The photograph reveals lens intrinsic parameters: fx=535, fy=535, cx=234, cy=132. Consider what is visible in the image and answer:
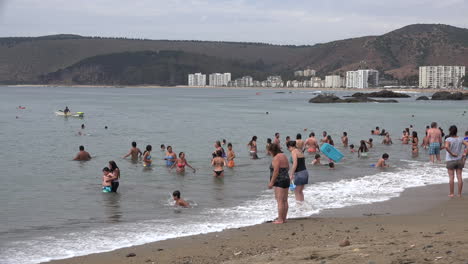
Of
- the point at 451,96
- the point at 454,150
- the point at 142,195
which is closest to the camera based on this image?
the point at 454,150

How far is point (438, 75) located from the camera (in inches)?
7751

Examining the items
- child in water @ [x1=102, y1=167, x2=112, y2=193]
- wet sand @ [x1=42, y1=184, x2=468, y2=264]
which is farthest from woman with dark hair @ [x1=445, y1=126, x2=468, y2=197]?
child in water @ [x1=102, y1=167, x2=112, y2=193]

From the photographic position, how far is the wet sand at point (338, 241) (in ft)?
19.5

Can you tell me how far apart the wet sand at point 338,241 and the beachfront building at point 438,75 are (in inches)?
7754

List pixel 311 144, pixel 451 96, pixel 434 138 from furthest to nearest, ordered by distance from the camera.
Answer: pixel 451 96
pixel 311 144
pixel 434 138

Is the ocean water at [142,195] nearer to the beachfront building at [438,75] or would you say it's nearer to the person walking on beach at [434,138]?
the person walking on beach at [434,138]

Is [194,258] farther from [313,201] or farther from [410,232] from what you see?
[313,201]

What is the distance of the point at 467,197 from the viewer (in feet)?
37.9

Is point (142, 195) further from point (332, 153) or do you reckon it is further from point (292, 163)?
point (332, 153)

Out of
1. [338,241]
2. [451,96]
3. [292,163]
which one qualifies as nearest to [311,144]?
[292,163]

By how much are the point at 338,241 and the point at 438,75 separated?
204393 millimetres

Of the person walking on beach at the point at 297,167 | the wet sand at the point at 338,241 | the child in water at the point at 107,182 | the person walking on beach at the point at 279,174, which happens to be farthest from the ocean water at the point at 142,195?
the person walking on beach at the point at 279,174

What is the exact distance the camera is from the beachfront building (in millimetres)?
194875

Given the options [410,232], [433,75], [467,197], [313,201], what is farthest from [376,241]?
[433,75]
